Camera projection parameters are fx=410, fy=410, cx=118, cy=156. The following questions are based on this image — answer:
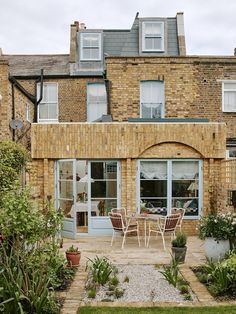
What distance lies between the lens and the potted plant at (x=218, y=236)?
8.63 m

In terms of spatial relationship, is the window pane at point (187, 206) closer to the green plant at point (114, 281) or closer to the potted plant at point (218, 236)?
the potted plant at point (218, 236)

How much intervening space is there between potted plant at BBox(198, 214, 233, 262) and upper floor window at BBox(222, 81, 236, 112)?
10198 mm

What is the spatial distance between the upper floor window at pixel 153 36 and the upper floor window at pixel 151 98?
370cm

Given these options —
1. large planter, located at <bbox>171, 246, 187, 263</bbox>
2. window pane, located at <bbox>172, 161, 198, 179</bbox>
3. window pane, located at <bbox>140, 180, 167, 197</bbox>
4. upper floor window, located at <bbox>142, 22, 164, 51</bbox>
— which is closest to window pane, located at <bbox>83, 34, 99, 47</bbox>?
upper floor window, located at <bbox>142, 22, 164, 51</bbox>

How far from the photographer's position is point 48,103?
2052 cm

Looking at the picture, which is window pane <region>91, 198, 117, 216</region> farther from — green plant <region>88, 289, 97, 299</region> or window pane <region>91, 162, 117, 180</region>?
green plant <region>88, 289, 97, 299</region>

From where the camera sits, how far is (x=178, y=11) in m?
21.9

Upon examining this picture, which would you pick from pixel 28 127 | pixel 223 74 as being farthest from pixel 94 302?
pixel 223 74

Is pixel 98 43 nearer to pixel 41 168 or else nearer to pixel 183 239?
pixel 41 168

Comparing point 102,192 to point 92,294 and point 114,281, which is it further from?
point 92,294

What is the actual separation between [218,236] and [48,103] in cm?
1381

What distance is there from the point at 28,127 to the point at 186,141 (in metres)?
6.47

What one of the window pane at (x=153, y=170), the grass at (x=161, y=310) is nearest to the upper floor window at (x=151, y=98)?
the window pane at (x=153, y=170)

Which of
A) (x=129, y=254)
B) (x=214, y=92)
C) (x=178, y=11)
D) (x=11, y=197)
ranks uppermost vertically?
(x=178, y=11)
